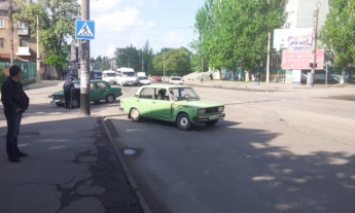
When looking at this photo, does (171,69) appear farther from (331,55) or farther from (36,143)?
(36,143)

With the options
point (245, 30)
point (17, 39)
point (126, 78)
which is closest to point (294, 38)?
point (245, 30)

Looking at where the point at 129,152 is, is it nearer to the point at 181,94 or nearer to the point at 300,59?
the point at 181,94

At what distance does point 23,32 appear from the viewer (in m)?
62.5

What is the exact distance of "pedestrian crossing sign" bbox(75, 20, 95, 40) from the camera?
539 inches

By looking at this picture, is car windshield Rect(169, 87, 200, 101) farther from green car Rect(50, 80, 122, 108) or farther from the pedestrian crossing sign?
green car Rect(50, 80, 122, 108)

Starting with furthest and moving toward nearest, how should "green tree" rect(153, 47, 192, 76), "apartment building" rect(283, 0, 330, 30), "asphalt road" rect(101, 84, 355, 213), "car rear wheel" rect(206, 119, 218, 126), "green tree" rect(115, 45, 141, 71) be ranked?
"green tree" rect(115, 45, 141, 71), "green tree" rect(153, 47, 192, 76), "apartment building" rect(283, 0, 330, 30), "car rear wheel" rect(206, 119, 218, 126), "asphalt road" rect(101, 84, 355, 213)

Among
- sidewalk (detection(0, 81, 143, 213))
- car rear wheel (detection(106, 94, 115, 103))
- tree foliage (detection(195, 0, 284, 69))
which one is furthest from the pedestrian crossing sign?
tree foliage (detection(195, 0, 284, 69))

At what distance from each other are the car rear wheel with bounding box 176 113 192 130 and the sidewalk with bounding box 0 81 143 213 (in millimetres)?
2588

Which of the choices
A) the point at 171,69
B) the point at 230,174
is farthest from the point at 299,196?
the point at 171,69

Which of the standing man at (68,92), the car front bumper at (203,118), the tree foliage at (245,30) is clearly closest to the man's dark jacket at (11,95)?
the car front bumper at (203,118)

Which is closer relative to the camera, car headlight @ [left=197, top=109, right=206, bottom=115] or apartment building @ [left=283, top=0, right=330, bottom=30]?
car headlight @ [left=197, top=109, right=206, bottom=115]

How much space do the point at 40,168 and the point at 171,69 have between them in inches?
3436

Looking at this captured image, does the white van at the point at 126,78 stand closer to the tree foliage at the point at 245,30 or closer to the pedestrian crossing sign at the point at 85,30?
the tree foliage at the point at 245,30

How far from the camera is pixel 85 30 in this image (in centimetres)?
1377
